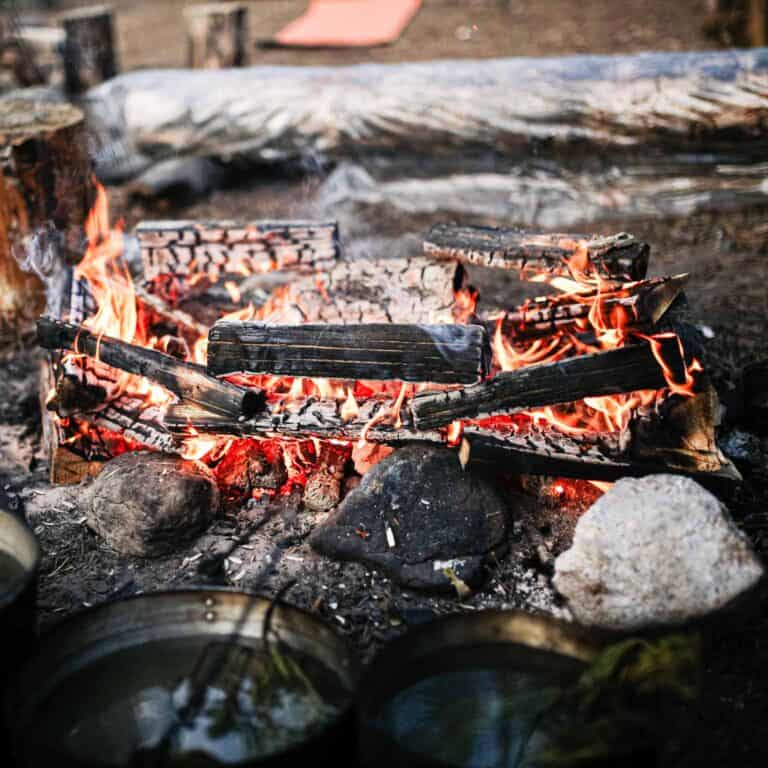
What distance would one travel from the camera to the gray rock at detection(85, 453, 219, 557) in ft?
12.2

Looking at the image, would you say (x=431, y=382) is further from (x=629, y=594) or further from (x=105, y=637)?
(x=105, y=637)

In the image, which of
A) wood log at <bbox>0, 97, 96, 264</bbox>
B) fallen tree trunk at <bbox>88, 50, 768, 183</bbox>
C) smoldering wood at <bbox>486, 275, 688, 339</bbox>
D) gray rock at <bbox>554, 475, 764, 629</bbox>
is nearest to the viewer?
gray rock at <bbox>554, 475, 764, 629</bbox>

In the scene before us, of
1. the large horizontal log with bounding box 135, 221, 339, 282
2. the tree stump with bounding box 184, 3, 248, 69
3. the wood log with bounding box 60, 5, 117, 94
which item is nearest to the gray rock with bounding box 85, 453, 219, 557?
the large horizontal log with bounding box 135, 221, 339, 282

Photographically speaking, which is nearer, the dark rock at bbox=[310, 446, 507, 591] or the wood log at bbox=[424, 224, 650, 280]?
the dark rock at bbox=[310, 446, 507, 591]

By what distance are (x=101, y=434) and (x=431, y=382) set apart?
1.63 meters

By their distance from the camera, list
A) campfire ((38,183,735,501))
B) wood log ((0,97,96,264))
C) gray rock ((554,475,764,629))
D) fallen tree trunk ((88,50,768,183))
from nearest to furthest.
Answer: gray rock ((554,475,764,629)), campfire ((38,183,735,501)), wood log ((0,97,96,264)), fallen tree trunk ((88,50,768,183))

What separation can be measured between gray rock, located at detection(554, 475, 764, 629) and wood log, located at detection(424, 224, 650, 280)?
4.40 feet

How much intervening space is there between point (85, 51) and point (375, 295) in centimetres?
576

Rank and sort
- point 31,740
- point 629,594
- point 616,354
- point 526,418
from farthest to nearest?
point 526,418
point 616,354
point 629,594
point 31,740

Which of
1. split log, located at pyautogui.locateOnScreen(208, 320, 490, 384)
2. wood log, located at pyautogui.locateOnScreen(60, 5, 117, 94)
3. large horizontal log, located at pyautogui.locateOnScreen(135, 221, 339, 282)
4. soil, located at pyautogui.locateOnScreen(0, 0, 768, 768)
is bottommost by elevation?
soil, located at pyautogui.locateOnScreen(0, 0, 768, 768)

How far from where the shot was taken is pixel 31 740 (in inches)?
89.0

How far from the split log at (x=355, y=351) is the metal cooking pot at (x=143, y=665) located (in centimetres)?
141

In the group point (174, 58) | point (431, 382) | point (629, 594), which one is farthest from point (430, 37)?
point (629, 594)

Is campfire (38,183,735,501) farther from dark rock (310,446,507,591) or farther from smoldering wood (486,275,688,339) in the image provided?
dark rock (310,446,507,591)
